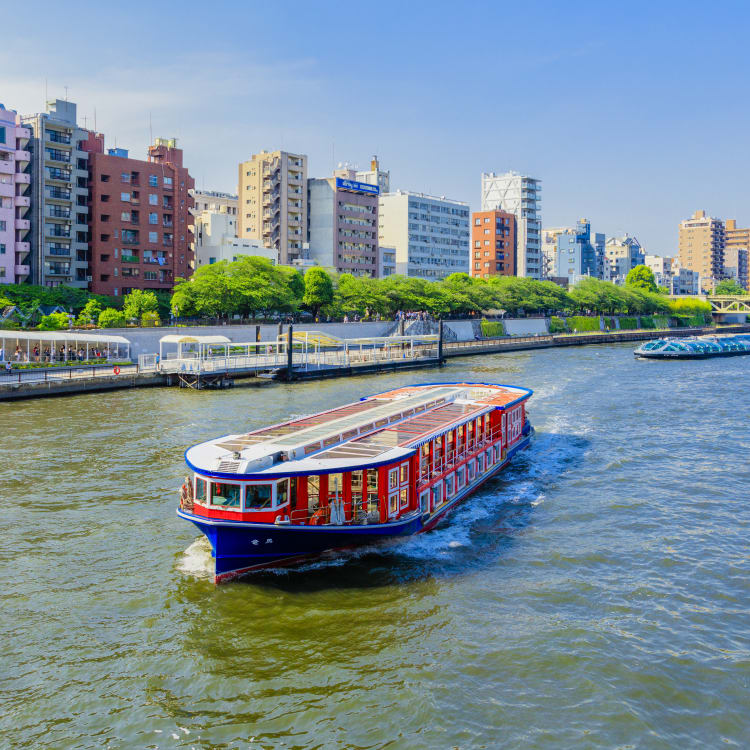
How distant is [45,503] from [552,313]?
13333 cm

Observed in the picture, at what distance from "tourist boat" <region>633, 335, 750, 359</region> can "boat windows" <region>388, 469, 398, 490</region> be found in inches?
3236

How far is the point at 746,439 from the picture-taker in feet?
133

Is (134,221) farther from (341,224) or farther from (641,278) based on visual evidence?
(641,278)

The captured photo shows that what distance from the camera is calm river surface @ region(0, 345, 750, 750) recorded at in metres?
14.7

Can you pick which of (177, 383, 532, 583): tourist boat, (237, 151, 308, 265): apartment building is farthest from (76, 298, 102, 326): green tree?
(237, 151, 308, 265): apartment building

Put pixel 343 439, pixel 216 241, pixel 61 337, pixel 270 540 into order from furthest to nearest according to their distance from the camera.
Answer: pixel 216 241
pixel 61 337
pixel 343 439
pixel 270 540

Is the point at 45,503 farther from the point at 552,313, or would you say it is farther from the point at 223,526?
the point at 552,313

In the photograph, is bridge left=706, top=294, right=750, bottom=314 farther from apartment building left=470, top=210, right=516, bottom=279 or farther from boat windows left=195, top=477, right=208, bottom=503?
boat windows left=195, top=477, right=208, bottom=503

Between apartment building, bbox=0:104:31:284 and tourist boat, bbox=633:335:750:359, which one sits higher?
apartment building, bbox=0:104:31:284

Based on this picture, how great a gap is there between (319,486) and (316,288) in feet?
260

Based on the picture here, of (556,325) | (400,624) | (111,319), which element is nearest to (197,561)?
(400,624)

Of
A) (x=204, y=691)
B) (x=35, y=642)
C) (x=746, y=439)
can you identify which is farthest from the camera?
(x=746, y=439)

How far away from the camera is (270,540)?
67.5 feet

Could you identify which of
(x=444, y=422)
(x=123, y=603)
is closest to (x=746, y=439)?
(x=444, y=422)
